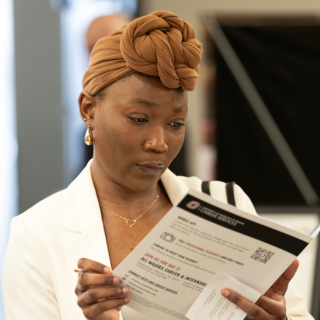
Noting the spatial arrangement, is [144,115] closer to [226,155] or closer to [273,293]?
[273,293]

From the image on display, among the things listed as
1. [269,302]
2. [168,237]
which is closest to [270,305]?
[269,302]

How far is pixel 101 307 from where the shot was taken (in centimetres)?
103

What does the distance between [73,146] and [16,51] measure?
30.6 inches

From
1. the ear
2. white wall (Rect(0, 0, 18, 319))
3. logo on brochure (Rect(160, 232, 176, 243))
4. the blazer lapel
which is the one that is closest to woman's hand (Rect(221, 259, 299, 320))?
logo on brochure (Rect(160, 232, 176, 243))

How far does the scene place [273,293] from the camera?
111 centimetres

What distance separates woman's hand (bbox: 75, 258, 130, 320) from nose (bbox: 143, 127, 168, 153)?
12.7 inches

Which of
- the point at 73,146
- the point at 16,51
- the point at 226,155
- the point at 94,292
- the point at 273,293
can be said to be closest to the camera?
the point at 94,292

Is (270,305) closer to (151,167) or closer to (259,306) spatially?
(259,306)

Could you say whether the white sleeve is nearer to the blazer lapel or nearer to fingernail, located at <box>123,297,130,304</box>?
the blazer lapel

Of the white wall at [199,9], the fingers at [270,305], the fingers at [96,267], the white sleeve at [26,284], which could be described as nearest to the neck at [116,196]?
the white sleeve at [26,284]

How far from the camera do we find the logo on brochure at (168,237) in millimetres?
965

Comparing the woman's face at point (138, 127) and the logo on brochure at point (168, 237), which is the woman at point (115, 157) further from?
the logo on brochure at point (168, 237)

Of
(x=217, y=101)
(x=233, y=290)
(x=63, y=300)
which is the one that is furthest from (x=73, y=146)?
(x=233, y=290)

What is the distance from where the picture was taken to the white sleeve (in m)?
1.19
